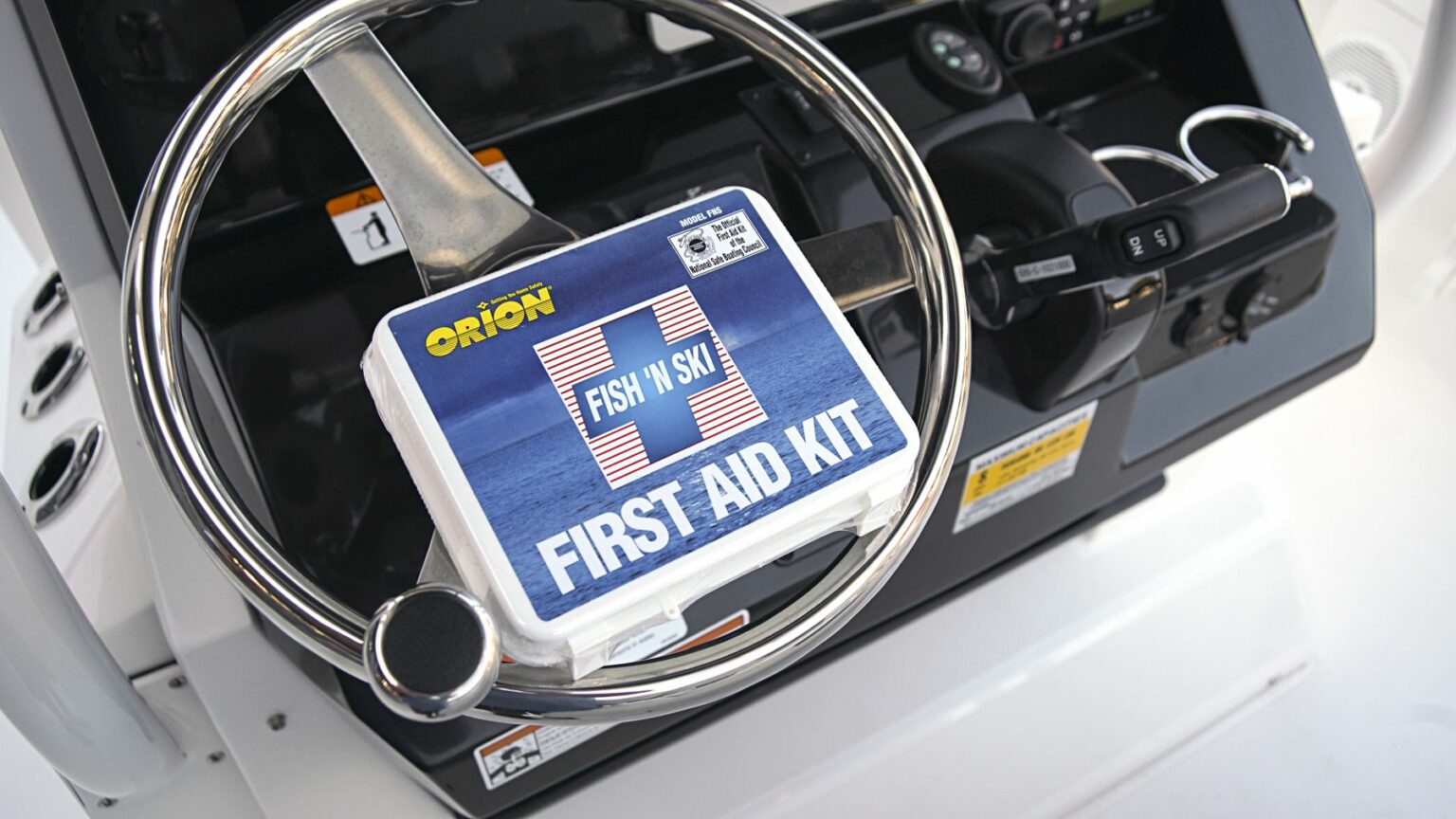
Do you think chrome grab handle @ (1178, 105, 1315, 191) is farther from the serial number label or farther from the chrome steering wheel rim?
the chrome steering wheel rim

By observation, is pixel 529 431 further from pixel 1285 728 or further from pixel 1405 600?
pixel 1405 600

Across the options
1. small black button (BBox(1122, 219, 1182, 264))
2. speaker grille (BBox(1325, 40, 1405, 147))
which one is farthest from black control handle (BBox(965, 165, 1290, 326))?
speaker grille (BBox(1325, 40, 1405, 147))

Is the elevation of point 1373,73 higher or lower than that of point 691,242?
lower

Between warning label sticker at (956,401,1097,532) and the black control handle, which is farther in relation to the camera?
warning label sticker at (956,401,1097,532)

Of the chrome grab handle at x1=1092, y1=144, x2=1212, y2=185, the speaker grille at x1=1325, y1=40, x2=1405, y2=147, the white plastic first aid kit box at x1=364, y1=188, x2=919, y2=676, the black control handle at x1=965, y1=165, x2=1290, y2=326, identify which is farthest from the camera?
the speaker grille at x1=1325, y1=40, x2=1405, y2=147

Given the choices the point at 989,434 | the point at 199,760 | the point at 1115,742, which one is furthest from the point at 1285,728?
the point at 199,760

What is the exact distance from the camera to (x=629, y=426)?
44 cm

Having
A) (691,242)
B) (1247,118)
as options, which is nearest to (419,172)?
(691,242)

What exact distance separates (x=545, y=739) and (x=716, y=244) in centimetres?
38

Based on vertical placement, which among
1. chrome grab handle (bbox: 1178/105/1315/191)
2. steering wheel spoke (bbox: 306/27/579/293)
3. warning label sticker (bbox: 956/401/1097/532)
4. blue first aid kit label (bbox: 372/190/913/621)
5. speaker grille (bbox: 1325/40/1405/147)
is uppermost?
steering wheel spoke (bbox: 306/27/579/293)

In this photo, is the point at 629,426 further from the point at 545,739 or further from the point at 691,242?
the point at 545,739

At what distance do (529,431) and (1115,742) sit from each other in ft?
2.18

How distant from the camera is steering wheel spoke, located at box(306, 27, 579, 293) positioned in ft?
1.65

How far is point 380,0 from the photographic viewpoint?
48 cm
